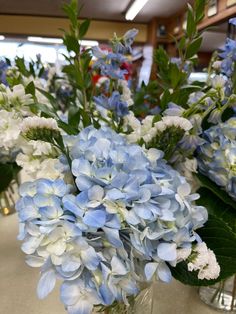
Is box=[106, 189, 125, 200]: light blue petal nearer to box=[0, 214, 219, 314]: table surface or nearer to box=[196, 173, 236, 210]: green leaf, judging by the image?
box=[196, 173, 236, 210]: green leaf

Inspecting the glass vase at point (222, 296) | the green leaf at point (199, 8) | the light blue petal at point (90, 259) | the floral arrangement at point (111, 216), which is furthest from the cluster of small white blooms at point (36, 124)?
the glass vase at point (222, 296)

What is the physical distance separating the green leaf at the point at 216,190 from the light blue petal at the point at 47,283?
0.22m

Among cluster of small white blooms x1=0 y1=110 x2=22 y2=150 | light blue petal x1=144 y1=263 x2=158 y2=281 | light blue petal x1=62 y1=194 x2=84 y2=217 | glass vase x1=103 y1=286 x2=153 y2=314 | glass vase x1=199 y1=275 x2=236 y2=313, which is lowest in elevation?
glass vase x1=199 y1=275 x2=236 y2=313

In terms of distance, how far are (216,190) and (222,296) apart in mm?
192

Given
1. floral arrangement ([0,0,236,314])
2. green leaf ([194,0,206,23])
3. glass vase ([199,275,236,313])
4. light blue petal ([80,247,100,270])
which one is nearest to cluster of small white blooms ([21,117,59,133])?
floral arrangement ([0,0,236,314])

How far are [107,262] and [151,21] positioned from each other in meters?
3.60

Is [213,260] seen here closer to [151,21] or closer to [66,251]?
[66,251]

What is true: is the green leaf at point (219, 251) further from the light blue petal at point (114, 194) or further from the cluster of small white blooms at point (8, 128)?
the cluster of small white blooms at point (8, 128)

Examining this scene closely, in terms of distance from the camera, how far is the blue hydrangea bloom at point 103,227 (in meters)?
0.25

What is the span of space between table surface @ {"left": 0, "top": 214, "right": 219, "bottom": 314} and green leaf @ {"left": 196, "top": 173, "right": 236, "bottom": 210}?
0.60 ft

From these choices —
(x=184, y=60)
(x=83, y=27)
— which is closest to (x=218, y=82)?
(x=184, y=60)

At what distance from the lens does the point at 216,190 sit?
0.41 meters

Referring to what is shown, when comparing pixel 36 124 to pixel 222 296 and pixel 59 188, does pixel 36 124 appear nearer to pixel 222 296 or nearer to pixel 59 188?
pixel 59 188

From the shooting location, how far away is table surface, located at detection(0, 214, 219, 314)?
0.48 m
